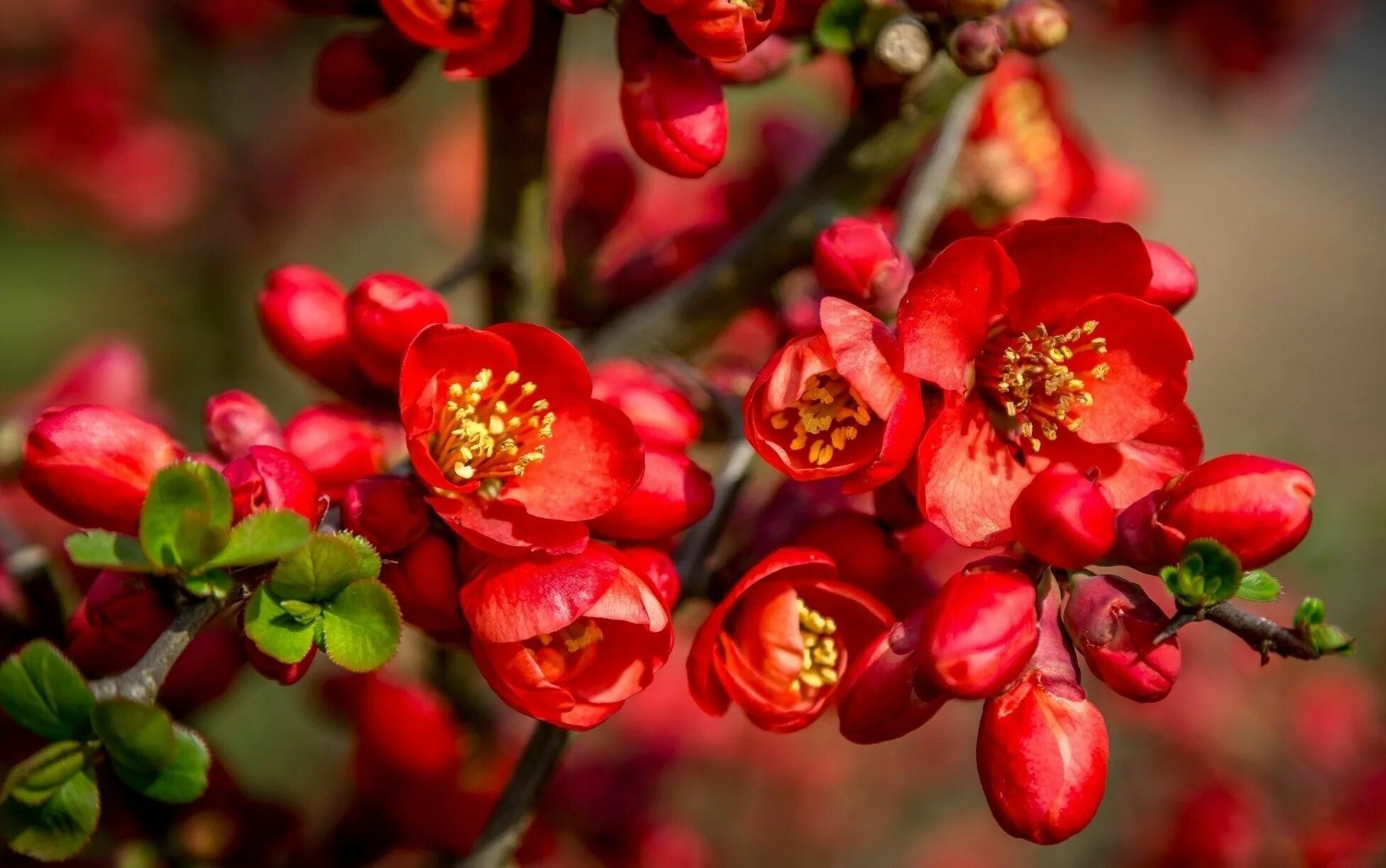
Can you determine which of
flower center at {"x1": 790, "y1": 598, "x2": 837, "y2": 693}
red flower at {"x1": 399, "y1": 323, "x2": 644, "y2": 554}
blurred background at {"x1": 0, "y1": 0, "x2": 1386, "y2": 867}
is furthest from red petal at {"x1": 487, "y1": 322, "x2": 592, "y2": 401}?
blurred background at {"x1": 0, "y1": 0, "x2": 1386, "y2": 867}

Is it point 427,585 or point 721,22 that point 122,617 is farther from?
point 721,22

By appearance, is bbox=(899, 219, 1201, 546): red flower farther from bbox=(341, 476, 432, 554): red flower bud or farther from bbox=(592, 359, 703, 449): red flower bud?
bbox=(341, 476, 432, 554): red flower bud

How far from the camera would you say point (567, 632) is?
78 centimetres

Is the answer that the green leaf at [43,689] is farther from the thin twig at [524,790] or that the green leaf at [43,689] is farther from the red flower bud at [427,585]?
the thin twig at [524,790]

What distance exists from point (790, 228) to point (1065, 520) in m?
0.42

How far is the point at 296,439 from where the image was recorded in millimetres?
813

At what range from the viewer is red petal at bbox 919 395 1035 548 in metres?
0.72

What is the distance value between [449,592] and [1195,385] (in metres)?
4.67

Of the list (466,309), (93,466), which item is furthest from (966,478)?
(466,309)

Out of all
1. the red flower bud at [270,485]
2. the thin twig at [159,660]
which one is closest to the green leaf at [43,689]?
the thin twig at [159,660]

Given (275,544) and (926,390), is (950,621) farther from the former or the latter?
(275,544)

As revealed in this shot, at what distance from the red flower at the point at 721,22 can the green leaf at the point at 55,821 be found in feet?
1.83

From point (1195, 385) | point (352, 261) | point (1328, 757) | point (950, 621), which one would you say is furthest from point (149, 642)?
point (1195, 385)

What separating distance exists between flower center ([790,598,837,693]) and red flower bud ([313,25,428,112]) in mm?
526
